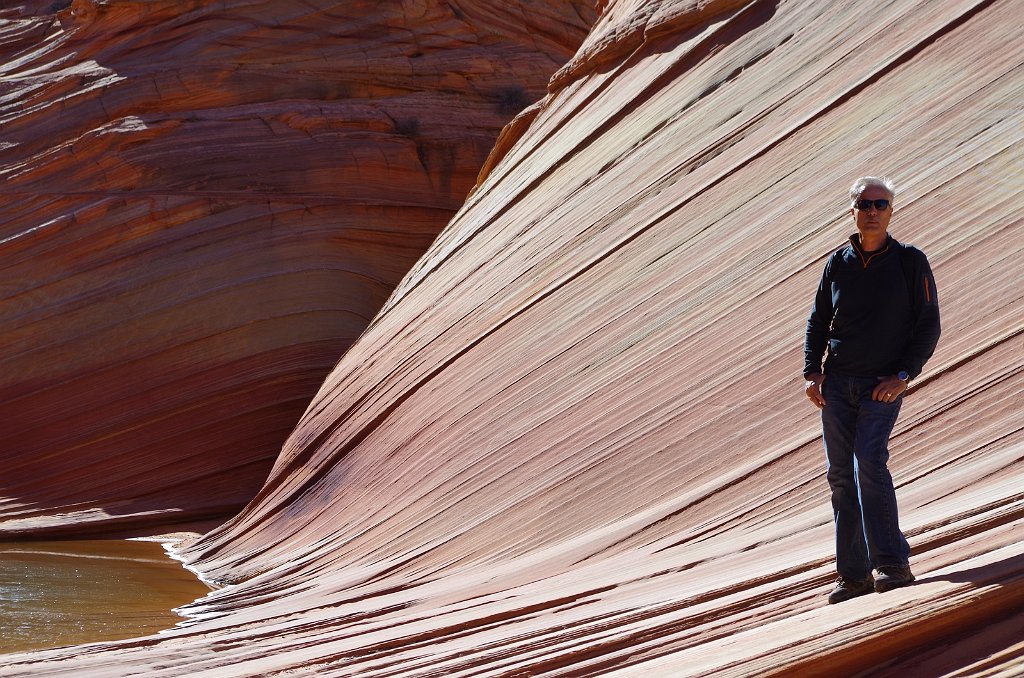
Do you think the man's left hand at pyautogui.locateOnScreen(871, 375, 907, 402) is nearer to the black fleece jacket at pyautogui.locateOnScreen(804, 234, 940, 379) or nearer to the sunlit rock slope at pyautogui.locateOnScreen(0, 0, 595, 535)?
the black fleece jacket at pyautogui.locateOnScreen(804, 234, 940, 379)

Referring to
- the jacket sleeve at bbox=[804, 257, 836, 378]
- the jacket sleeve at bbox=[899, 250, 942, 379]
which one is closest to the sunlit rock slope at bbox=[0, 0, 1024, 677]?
the jacket sleeve at bbox=[899, 250, 942, 379]

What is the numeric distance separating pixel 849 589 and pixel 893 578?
0.12 metres

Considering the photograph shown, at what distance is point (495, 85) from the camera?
1481 cm

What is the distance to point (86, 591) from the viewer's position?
7809 mm

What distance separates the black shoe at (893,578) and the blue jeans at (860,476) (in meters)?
0.01

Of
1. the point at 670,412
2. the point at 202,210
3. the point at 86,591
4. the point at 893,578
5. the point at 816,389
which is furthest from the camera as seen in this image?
the point at 202,210

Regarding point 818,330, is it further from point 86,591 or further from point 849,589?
point 86,591

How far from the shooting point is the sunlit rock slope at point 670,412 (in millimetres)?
3373

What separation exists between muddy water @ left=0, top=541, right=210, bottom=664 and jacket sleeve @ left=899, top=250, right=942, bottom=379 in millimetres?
4852

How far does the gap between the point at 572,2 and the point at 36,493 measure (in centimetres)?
968

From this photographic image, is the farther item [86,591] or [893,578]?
[86,591]

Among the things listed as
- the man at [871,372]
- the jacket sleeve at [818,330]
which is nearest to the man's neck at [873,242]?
the man at [871,372]

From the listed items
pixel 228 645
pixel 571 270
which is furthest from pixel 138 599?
pixel 571 270

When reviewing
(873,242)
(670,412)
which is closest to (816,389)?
(873,242)
